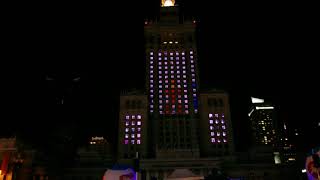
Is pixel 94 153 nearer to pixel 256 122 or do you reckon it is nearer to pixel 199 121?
pixel 199 121

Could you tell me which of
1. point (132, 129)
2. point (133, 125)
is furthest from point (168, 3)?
point (132, 129)

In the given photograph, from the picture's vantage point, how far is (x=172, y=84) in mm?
90688

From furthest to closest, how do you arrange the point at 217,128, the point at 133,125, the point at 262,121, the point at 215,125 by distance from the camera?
1. the point at 262,121
2. the point at 215,125
3. the point at 217,128
4. the point at 133,125

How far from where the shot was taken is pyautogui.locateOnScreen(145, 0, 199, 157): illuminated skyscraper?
277ft

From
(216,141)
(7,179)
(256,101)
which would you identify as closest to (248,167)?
(216,141)

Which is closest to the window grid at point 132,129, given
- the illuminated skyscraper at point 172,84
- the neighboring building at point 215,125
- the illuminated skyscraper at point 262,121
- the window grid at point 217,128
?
the illuminated skyscraper at point 172,84

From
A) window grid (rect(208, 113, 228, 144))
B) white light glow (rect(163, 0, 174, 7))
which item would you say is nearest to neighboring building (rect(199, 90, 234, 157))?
window grid (rect(208, 113, 228, 144))

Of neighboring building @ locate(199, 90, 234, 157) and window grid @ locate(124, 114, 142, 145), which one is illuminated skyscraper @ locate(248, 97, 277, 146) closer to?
neighboring building @ locate(199, 90, 234, 157)

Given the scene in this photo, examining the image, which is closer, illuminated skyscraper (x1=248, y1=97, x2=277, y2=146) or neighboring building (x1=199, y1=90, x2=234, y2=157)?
neighboring building (x1=199, y1=90, x2=234, y2=157)

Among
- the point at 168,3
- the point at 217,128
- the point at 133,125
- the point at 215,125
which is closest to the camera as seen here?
the point at 133,125

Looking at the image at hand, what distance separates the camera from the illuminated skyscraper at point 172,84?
84438 mm

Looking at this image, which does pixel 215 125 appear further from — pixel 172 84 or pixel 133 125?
pixel 133 125

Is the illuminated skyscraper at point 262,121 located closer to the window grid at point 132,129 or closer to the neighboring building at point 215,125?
the neighboring building at point 215,125

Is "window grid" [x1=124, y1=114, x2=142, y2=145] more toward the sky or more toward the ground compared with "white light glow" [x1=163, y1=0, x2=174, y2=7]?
more toward the ground
